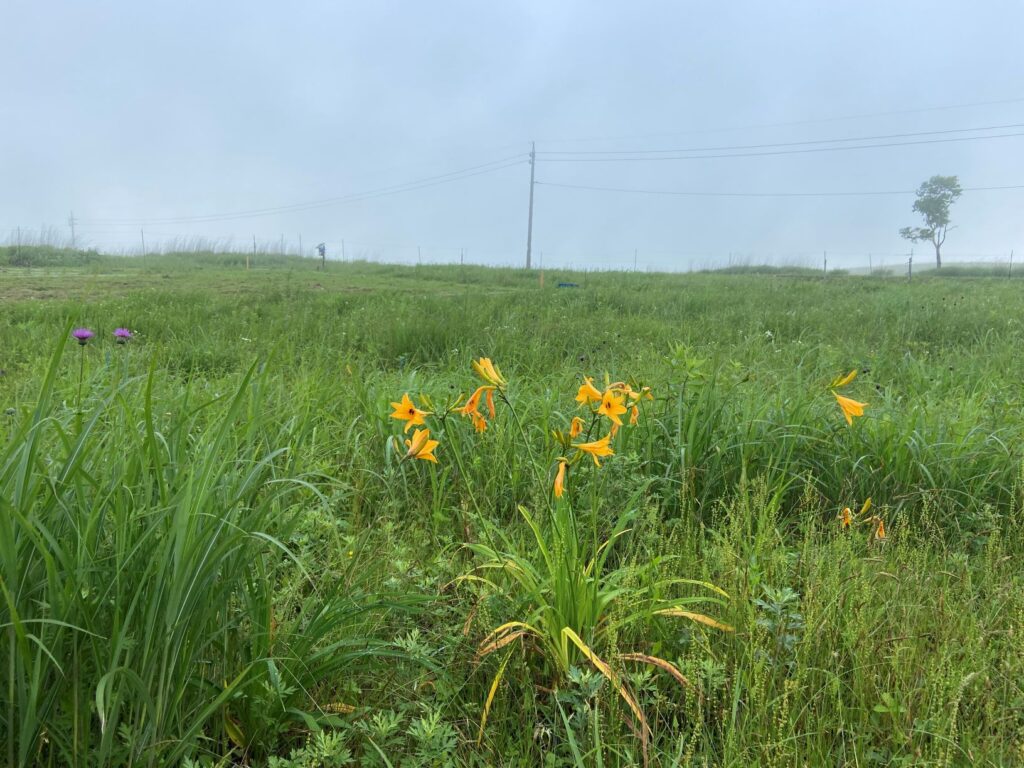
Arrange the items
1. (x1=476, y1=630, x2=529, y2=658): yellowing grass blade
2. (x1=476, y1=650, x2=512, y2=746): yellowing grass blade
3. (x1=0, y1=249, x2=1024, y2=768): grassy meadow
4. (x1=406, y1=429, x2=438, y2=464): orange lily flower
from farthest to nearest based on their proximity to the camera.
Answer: (x1=406, y1=429, x2=438, y2=464): orange lily flower, (x1=476, y1=630, x2=529, y2=658): yellowing grass blade, (x1=476, y1=650, x2=512, y2=746): yellowing grass blade, (x1=0, y1=249, x2=1024, y2=768): grassy meadow

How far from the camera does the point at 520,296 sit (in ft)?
27.3

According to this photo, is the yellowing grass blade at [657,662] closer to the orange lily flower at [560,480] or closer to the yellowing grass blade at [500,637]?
the yellowing grass blade at [500,637]

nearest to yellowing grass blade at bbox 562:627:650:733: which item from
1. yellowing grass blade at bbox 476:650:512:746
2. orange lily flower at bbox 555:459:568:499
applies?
yellowing grass blade at bbox 476:650:512:746

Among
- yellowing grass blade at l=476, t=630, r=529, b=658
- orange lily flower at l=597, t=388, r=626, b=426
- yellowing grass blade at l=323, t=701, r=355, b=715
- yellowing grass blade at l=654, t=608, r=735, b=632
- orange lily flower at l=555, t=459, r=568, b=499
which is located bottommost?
yellowing grass blade at l=323, t=701, r=355, b=715

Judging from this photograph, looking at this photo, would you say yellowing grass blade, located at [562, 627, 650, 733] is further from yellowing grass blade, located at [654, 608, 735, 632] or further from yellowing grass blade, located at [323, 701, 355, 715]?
yellowing grass blade, located at [323, 701, 355, 715]

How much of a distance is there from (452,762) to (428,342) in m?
3.71

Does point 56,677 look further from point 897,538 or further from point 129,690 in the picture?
point 897,538

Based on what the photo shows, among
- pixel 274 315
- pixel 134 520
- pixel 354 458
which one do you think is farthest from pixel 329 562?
pixel 274 315

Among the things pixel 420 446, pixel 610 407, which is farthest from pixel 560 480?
pixel 420 446

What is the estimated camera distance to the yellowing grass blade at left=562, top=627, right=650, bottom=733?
1.12 m

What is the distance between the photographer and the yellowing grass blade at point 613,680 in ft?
3.69

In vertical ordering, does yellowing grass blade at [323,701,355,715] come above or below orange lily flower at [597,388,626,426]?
below

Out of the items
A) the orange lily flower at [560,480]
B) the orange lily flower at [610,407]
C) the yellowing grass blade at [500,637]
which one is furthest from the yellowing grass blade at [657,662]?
the orange lily flower at [610,407]

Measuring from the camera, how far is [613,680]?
3.76 ft
